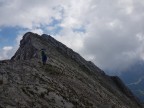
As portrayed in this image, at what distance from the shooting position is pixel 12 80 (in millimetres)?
38312

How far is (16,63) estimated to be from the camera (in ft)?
158

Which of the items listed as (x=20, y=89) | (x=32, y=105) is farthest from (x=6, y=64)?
(x=32, y=105)

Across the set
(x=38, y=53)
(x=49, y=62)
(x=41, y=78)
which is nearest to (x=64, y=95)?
(x=41, y=78)

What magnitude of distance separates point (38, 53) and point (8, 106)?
29.2m

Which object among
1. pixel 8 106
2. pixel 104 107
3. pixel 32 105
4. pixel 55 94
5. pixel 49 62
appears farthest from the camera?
pixel 49 62

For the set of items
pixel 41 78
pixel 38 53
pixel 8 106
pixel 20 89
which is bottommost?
pixel 8 106

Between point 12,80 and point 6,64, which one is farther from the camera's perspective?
point 6,64

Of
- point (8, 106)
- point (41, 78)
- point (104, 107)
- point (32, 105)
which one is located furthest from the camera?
point (104, 107)

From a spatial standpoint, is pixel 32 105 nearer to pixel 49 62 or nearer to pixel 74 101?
pixel 74 101

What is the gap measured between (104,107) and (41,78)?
37.1ft

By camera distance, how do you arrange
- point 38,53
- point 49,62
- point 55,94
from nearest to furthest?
1. point 55,94
2. point 49,62
3. point 38,53

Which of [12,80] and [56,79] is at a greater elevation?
[56,79]

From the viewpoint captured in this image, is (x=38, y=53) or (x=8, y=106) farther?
(x=38, y=53)

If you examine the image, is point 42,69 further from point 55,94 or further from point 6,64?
point 55,94
